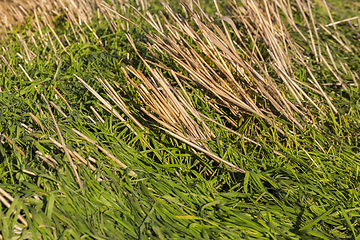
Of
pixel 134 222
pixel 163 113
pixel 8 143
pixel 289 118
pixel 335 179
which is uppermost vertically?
pixel 8 143

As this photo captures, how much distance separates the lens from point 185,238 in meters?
1.47

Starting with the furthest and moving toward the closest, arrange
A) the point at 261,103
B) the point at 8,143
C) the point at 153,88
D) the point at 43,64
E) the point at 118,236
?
the point at 43,64
the point at 261,103
the point at 153,88
the point at 8,143
the point at 118,236

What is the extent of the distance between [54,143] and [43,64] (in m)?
1.37

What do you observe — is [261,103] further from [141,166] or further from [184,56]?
[141,166]

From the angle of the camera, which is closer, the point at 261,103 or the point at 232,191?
the point at 232,191

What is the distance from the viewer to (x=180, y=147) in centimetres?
192

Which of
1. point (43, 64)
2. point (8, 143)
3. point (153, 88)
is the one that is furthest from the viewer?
point (43, 64)

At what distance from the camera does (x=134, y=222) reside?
154 centimetres

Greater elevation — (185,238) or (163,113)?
(163,113)

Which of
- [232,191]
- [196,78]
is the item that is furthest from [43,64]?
[232,191]

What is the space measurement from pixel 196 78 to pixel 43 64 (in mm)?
1540

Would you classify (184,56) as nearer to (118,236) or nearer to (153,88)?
(153,88)

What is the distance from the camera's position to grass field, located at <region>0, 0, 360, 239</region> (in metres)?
1.53

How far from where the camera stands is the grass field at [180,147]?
1.53 meters
